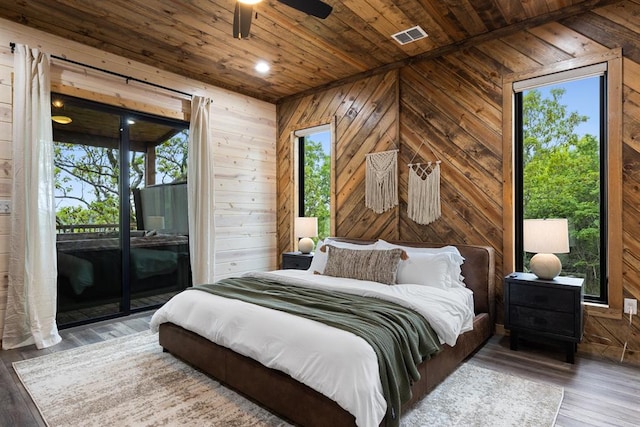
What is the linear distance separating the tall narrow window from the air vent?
1057 mm

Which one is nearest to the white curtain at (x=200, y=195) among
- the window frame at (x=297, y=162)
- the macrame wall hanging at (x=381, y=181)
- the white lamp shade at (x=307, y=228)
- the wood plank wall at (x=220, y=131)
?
the wood plank wall at (x=220, y=131)

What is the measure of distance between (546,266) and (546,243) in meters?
0.22

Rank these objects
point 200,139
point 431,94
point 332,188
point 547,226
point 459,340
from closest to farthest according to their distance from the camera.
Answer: point 459,340
point 547,226
point 431,94
point 200,139
point 332,188

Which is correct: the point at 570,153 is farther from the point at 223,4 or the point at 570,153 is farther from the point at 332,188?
the point at 223,4

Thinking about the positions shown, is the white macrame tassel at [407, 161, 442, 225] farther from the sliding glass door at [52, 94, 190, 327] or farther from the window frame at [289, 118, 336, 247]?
the sliding glass door at [52, 94, 190, 327]

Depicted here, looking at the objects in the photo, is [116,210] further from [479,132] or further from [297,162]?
[479,132]

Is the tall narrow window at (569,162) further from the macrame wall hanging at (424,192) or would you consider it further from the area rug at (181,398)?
the area rug at (181,398)

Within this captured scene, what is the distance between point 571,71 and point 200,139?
13.4ft

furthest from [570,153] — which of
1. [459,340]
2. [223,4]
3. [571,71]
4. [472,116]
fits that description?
[223,4]

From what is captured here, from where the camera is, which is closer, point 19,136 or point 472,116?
point 19,136

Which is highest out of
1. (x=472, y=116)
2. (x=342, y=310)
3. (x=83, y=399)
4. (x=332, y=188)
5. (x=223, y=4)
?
(x=223, y=4)

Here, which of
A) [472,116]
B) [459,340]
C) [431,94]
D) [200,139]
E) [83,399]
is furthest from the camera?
[200,139]

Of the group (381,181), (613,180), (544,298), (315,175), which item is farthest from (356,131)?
Result: (544,298)

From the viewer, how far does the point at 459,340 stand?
2752 mm
